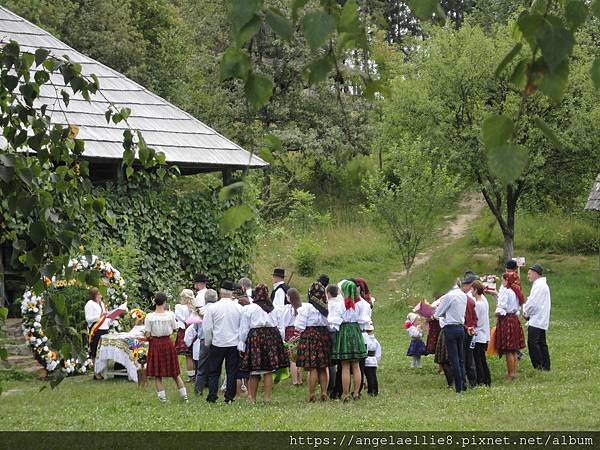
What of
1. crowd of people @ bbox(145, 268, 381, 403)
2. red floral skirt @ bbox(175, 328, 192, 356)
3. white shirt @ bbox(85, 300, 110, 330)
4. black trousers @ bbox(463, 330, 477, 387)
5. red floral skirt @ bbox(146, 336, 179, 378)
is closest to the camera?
crowd of people @ bbox(145, 268, 381, 403)

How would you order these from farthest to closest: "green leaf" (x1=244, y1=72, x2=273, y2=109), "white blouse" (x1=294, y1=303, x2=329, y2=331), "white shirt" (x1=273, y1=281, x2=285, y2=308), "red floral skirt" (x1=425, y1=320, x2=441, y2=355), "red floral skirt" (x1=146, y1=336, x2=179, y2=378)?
"red floral skirt" (x1=425, y1=320, x2=441, y2=355) < "white shirt" (x1=273, y1=281, x2=285, y2=308) < "red floral skirt" (x1=146, y1=336, x2=179, y2=378) < "white blouse" (x1=294, y1=303, x2=329, y2=331) < "green leaf" (x1=244, y1=72, x2=273, y2=109)

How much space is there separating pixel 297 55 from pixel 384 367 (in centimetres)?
1575

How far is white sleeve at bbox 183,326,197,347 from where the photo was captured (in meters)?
13.4

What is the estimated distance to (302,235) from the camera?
31.3 m

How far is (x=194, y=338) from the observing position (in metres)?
13.6

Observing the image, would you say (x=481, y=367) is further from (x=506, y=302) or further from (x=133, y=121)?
(x=133, y=121)

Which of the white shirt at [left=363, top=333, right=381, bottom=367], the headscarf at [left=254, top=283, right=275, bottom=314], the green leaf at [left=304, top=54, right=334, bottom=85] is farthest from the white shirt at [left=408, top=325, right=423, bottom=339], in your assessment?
the green leaf at [left=304, top=54, right=334, bottom=85]

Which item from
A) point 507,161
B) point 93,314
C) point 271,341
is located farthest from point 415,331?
point 507,161

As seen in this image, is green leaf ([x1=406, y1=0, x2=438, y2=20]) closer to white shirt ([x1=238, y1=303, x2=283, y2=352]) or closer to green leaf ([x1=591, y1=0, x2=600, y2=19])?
green leaf ([x1=591, y1=0, x2=600, y2=19])

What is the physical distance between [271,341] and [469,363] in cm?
279

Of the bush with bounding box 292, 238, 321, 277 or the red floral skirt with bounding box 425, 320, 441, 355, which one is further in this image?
the bush with bounding box 292, 238, 321, 277

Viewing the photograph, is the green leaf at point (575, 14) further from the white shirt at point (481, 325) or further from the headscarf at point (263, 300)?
the white shirt at point (481, 325)

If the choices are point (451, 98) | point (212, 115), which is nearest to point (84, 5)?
point (212, 115)

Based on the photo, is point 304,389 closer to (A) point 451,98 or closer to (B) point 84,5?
(A) point 451,98
